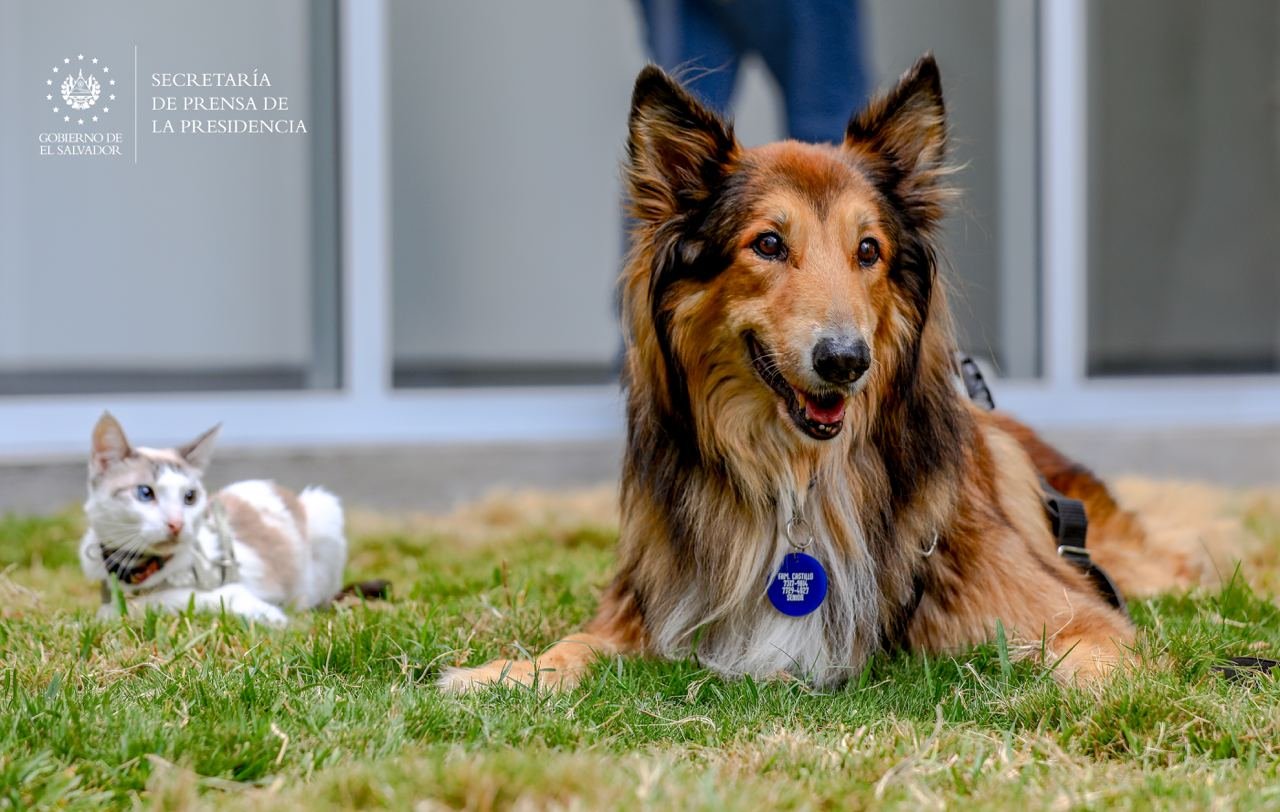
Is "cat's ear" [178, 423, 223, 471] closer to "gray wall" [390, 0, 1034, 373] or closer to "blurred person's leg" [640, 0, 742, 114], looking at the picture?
"blurred person's leg" [640, 0, 742, 114]

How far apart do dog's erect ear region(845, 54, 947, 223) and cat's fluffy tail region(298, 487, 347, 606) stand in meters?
1.89

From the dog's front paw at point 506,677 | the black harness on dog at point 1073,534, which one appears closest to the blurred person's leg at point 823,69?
the black harness on dog at point 1073,534

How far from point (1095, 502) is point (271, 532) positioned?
7.78ft

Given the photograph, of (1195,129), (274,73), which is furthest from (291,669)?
(1195,129)

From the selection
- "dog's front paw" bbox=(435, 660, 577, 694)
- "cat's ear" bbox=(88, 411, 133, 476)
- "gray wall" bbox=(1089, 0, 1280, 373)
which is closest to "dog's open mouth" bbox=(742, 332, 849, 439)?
"dog's front paw" bbox=(435, 660, 577, 694)

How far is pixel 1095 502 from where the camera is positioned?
3.78 m

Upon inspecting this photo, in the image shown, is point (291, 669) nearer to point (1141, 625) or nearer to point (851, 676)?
point (851, 676)

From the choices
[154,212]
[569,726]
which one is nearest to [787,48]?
[569,726]

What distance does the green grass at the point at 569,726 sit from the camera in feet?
6.21

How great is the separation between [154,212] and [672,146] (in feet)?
18.6

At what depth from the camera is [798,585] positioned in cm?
274

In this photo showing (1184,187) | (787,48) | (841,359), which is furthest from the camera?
(1184,187)

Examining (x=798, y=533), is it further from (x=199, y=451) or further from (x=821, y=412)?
(x=199, y=451)

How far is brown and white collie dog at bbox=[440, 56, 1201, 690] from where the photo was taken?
8.79ft
